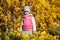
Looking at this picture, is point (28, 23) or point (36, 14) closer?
point (28, 23)

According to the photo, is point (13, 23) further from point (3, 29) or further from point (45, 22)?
point (45, 22)

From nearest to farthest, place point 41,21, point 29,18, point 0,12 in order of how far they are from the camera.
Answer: point 29,18 → point 0,12 → point 41,21

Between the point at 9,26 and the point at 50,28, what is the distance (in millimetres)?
1252

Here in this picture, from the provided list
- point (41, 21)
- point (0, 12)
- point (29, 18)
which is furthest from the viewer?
point (41, 21)

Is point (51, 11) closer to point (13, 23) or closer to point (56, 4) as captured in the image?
point (56, 4)

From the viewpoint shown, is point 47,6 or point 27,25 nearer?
point 27,25

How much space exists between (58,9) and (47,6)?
37cm

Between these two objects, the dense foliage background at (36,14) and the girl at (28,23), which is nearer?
the girl at (28,23)

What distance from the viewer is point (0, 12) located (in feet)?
24.7

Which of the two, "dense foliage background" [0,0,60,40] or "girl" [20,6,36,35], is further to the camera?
"dense foliage background" [0,0,60,40]

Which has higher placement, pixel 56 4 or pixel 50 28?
pixel 56 4

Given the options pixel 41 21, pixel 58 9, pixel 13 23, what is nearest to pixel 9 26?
pixel 13 23

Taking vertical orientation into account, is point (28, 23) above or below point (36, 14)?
below

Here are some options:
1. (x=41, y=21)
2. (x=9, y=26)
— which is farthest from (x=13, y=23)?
(x=41, y=21)
